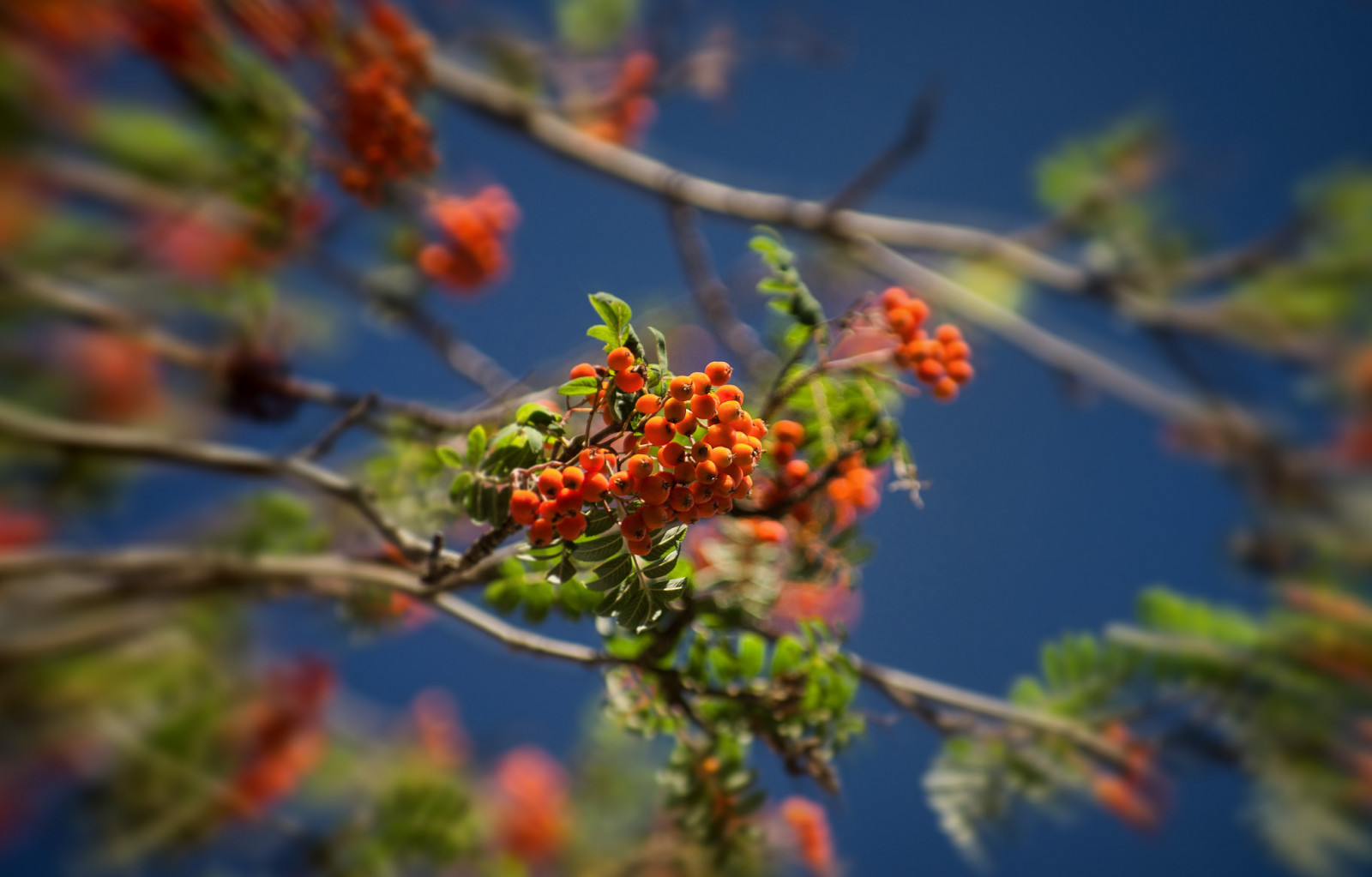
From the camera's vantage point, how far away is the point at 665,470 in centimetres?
92

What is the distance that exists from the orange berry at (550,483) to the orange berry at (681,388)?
0.60 ft

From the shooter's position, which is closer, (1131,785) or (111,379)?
(1131,785)

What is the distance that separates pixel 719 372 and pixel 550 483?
0.27m

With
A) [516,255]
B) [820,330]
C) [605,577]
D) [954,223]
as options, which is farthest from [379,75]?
Answer: [954,223]

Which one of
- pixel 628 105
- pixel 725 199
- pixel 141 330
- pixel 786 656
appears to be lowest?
pixel 786 656

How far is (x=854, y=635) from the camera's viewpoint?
151 cm

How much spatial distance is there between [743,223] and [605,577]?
222cm

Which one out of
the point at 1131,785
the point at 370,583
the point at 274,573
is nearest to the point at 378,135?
the point at 274,573

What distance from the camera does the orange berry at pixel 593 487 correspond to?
0.91 metres

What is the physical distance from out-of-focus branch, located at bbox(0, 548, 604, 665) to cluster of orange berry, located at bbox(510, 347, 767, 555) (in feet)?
1.02

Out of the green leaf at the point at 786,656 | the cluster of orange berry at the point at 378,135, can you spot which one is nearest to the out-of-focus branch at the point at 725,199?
the cluster of orange berry at the point at 378,135

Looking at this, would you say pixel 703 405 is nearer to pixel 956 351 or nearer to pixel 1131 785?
pixel 956 351

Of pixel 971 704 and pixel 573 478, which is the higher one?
pixel 573 478

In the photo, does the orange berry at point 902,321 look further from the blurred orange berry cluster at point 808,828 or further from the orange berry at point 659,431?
the blurred orange berry cluster at point 808,828
